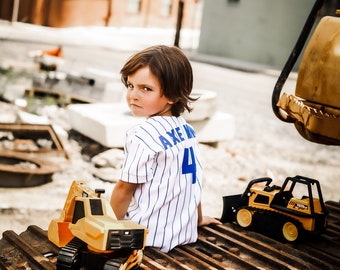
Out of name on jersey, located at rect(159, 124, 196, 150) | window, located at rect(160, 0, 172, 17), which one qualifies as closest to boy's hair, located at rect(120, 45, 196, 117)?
name on jersey, located at rect(159, 124, 196, 150)

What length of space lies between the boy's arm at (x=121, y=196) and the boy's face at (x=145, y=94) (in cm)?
34

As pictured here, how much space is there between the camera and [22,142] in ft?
21.9

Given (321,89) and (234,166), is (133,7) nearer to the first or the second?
(234,166)

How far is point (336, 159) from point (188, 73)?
19.6 feet

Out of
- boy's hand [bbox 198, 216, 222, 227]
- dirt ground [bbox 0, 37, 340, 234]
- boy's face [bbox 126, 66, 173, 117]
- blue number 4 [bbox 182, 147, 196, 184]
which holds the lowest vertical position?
dirt ground [bbox 0, 37, 340, 234]

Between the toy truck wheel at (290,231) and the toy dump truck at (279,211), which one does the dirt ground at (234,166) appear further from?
the toy truck wheel at (290,231)

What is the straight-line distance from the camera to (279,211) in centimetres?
349

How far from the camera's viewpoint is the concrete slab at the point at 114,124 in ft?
22.1

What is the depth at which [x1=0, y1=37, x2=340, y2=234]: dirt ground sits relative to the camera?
5.05 metres

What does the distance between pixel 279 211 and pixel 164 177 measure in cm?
94

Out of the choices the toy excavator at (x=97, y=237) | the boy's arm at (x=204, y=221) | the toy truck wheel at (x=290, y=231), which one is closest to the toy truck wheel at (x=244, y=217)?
the boy's arm at (x=204, y=221)

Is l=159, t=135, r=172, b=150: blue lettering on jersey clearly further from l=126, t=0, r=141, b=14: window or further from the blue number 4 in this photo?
l=126, t=0, r=141, b=14: window

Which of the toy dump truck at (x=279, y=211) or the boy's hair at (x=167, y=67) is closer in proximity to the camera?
the boy's hair at (x=167, y=67)

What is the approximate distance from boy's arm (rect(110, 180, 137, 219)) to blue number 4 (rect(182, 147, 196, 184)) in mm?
→ 266
